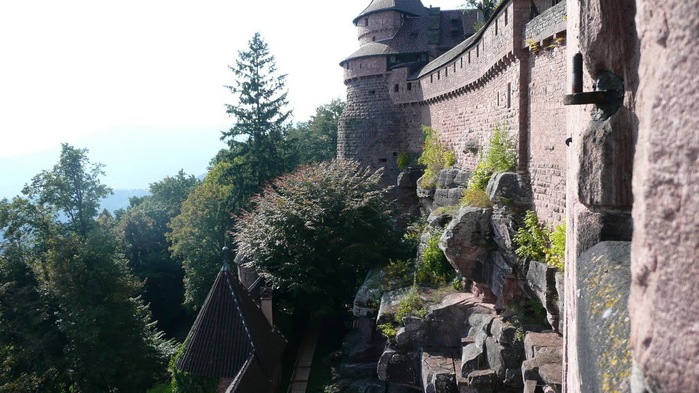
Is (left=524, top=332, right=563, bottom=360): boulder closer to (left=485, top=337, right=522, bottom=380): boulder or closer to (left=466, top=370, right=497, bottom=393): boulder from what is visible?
(left=485, top=337, right=522, bottom=380): boulder

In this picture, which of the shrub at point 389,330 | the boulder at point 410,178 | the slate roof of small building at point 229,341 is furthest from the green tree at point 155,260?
the shrub at point 389,330

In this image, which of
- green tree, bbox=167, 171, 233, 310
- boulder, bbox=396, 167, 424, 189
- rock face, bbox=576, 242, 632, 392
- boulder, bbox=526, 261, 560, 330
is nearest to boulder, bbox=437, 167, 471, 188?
boulder, bbox=396, 167, 424, 189

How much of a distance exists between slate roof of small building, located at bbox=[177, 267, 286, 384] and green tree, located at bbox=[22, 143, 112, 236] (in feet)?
67.1

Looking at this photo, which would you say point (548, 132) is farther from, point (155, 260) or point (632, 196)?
point (155, 260)

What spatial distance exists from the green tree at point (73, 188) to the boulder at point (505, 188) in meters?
28.4

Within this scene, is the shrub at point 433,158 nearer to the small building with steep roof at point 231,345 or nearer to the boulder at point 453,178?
the boulder at point 453,178

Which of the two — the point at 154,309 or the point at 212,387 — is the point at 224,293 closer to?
the point at 212,387

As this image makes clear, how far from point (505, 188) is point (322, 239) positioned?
31.2 feet

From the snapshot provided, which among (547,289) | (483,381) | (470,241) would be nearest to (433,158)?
(470,241)

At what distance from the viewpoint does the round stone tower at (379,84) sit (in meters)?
28.2

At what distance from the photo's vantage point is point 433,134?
2372cm

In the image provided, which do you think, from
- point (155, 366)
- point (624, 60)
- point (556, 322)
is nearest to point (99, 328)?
point (155, 366)

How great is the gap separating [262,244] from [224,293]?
4.31m

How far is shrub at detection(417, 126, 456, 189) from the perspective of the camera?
822 inches
